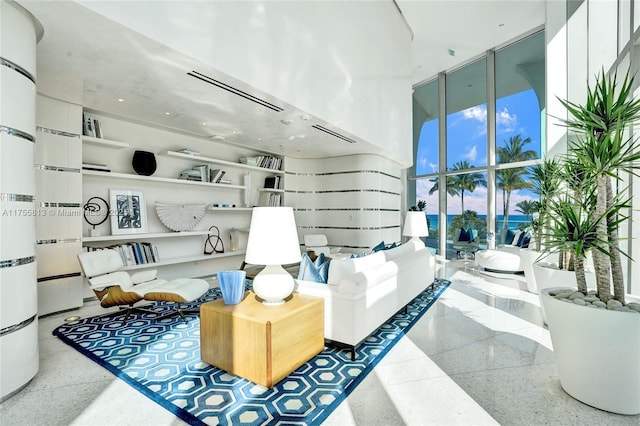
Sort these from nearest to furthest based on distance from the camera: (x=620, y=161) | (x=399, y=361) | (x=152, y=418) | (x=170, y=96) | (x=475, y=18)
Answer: (x=152, y=418), (x=620, y=161), (x=399, y=361), (x=170, y=96), (x=475, y=18)

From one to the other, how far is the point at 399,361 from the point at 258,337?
117cm

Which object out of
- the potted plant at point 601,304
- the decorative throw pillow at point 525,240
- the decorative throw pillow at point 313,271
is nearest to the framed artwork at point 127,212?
the decorative throw pillow at point 313,271

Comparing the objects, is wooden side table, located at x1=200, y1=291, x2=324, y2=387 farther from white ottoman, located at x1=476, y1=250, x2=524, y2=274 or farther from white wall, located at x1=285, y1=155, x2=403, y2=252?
white ottoman, located at x1=476, y1=250, x2=524, y2=274

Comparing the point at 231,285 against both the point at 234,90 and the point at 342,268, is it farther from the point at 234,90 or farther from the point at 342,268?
the point at 234,90

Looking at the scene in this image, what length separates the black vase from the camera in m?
4.68

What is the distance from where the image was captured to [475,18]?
657 cm

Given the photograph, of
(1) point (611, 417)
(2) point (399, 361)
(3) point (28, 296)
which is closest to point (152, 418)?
(3) point (28, 296)

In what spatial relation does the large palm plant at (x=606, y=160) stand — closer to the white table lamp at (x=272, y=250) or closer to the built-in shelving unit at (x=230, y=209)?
the white table lamp at (x=272, y=250)

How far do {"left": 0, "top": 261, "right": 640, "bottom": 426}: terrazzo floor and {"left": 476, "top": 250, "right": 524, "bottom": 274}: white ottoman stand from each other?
308cm

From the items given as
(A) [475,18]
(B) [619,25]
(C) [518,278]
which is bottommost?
(C) [518,278]

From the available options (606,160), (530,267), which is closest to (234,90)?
(606,160)

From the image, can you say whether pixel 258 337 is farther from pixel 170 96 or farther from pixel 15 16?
pixel 170 96

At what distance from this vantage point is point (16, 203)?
207 centimetres

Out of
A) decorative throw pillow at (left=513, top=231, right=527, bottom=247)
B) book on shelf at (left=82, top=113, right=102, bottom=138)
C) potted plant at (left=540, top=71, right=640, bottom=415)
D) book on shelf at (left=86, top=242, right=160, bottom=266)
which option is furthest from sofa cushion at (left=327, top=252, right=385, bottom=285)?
decorative throw pillow at (left=513, top=231, right=527, bottom=247)
